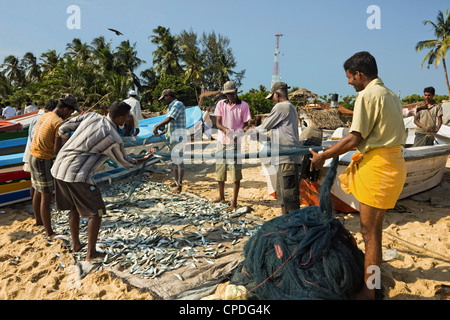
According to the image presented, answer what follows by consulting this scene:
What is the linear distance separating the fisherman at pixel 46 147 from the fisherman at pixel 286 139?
266 centimetres

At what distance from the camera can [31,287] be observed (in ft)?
9.55

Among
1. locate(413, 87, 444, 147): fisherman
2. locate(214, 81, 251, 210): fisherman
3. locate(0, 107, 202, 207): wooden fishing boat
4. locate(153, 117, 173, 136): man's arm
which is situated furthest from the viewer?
locate(413, 87, 444, 147): fisherman

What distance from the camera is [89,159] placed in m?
3.05

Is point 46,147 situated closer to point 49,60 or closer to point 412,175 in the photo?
point 412,175

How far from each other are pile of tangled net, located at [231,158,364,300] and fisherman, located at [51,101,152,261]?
170 centimetres

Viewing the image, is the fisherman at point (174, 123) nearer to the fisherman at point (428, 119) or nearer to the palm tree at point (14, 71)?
the fisherman at point (428, 119)

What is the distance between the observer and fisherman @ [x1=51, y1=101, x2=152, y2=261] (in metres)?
3.00

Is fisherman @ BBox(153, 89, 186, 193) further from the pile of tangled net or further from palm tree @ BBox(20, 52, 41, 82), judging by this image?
palm tree @ BBox(20, 52, 41, 82)

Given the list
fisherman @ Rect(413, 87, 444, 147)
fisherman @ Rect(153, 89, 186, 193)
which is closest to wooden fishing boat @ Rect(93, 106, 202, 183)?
fisherman @ Rect(153, 89, 186, 193)

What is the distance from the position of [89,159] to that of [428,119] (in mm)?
7005

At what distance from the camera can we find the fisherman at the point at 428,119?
6.11 metres

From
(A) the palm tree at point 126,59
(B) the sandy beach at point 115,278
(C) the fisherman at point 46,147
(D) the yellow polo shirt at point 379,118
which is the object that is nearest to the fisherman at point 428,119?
(B) the sandy beach at point 115,278

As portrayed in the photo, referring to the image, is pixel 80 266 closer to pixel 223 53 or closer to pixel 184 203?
pixel 184 203
